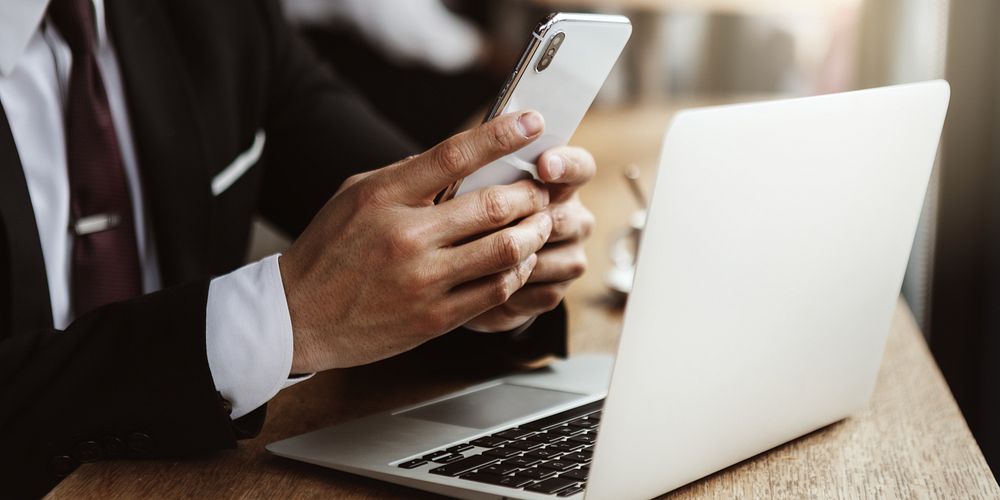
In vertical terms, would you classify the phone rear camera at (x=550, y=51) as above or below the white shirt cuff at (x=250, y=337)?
above

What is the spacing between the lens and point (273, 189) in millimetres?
1226

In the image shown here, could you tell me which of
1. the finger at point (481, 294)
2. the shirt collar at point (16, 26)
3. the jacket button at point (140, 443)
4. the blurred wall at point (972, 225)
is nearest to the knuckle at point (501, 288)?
the finger at point (481, 294)

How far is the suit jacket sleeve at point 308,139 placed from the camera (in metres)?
1.17

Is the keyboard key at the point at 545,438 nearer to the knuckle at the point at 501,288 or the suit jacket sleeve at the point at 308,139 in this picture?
the knuckle at the point at 501,288

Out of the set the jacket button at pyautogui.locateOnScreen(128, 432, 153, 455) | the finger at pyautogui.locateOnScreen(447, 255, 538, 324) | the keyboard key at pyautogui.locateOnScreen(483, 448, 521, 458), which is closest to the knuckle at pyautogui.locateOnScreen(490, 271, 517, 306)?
the finger at pyautogui.locateOnScreen(447, 255, 538, 324)

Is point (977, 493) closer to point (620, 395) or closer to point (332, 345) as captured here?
point (620, 395)

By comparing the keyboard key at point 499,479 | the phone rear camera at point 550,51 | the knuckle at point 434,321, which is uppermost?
the phone rear camera at point 550,51

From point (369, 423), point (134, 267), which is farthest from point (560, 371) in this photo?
point (134, 267)

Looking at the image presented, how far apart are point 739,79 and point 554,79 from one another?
3.19 metres

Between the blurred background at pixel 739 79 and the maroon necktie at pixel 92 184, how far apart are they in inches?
17.5

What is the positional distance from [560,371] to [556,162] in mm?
199

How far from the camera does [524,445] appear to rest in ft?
1.89

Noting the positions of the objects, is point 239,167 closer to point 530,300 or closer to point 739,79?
point 530,300

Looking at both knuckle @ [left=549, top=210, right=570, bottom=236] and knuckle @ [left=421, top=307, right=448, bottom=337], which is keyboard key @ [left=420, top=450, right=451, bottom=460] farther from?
knuckle @ [left=549, top=210, right=570, bottom=236]
